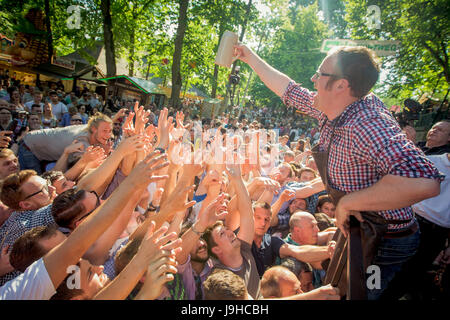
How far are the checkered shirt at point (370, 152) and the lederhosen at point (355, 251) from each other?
0.17 ft

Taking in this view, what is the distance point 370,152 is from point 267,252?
5.80 feet

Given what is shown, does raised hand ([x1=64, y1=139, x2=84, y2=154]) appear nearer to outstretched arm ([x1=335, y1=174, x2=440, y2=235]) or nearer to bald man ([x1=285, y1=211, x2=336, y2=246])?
bald man ([x1=285, y1=211, x2=336, y2=246])

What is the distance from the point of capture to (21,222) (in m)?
2.15

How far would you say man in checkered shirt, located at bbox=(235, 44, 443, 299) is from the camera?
119cm

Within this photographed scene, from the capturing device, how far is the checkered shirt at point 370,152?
1188mm

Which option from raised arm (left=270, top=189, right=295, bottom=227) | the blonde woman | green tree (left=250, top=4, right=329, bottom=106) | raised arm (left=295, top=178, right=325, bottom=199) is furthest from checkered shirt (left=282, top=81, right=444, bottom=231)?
green tree (left=250, top=4, right=329, bottom=106)

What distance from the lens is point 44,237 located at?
65.6 inches

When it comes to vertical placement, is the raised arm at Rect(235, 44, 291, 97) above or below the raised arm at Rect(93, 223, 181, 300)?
above

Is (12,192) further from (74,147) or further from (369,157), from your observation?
(369,157)

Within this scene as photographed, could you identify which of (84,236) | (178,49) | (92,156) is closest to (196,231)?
(84,236)

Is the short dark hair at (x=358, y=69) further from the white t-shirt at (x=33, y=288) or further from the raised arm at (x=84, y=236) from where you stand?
the white t-shirt at (x=33, y=288)

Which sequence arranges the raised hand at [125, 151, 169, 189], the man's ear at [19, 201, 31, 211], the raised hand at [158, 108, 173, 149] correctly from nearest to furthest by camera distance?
the raised hand at [125, 151, 169, 189]
the man's ear at [19, 201, 31, 211]
the raised hand at [158, 108, 173, 149]

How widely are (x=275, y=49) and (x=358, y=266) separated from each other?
29.6 metres

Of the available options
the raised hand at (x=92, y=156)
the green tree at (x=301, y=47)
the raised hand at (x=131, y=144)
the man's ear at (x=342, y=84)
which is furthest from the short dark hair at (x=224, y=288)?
the green tree at (x=301, y=47)
